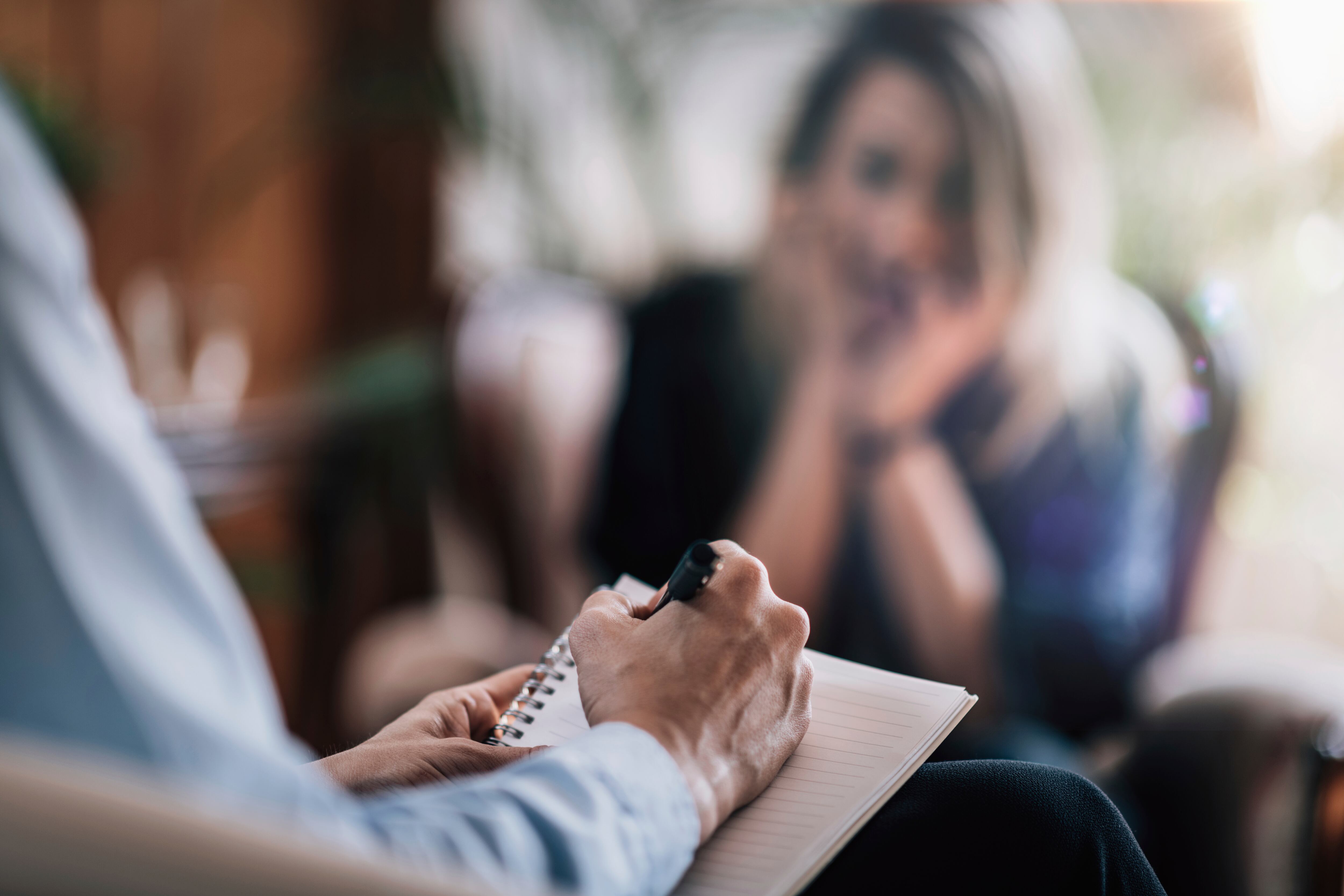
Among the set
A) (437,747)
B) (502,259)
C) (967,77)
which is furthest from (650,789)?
(502,259)

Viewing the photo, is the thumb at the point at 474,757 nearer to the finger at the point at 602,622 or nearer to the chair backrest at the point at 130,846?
the finger at the point at 602,622

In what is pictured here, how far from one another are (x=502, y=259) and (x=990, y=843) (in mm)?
1459

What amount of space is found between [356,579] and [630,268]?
2.57 feet

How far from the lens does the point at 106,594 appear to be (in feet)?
1.04

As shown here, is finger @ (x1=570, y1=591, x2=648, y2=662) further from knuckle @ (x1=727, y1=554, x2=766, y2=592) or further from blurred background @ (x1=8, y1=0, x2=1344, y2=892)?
blurred background @ (x1=8, y1=0, x2=1344, y2=892)

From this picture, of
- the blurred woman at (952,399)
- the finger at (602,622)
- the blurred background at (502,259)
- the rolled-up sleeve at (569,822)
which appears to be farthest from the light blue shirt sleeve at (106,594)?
the blurred woman at (952,399)

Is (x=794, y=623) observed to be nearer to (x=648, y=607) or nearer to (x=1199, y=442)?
(x=648, y=607)

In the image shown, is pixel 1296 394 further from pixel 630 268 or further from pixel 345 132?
pixel 345 132

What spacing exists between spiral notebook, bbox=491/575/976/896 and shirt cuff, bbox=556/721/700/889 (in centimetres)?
2

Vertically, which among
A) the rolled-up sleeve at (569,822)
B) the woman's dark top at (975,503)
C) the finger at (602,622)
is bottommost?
the woman's dark top at (975,503)

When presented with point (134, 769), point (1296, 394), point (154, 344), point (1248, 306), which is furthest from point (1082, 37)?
point (154, 344)

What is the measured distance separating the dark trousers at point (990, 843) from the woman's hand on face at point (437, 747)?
17cm

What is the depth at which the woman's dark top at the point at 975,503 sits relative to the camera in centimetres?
Result: 125

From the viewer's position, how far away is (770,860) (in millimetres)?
413
